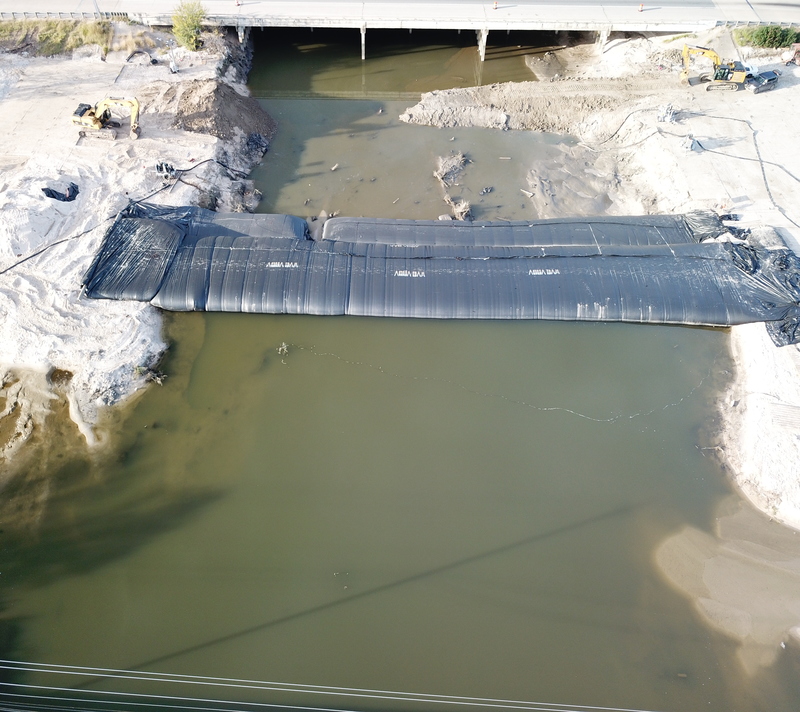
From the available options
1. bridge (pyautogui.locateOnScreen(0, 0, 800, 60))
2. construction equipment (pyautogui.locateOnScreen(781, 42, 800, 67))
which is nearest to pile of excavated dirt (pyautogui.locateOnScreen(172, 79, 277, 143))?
bridge (pyautogui.locateOnScreen(0, 0, 800, 60))

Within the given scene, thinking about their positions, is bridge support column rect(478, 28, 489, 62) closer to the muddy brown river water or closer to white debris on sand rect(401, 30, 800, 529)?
white debris on sand rect(401, 30, 800, 529)

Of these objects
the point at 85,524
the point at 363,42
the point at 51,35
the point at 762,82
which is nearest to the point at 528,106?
the point at 363,42

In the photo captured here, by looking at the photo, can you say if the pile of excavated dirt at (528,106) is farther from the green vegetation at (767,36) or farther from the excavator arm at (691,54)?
the green vegetation at (767,36)

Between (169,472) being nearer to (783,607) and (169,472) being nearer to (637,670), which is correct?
(637,670)

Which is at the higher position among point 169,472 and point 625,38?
point 625,38

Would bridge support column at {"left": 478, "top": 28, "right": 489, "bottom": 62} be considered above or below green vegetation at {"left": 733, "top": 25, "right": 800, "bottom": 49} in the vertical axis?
above

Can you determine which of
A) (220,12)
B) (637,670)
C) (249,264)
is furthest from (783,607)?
(220,12)

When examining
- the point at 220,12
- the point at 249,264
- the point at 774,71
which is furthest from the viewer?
the point at 220,12
